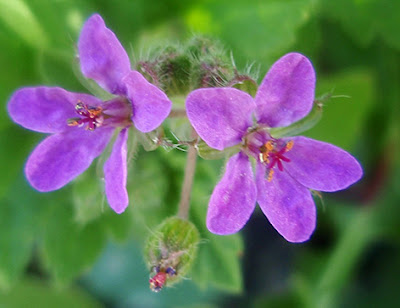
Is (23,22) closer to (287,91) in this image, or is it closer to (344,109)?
(287,91)

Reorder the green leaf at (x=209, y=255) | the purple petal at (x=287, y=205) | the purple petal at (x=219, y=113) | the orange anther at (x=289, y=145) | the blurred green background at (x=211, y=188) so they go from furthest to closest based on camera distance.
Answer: the blurred green background at (x=211, y=188)
the green leaf at (x=209, y=255)
the orange anther at (x=289, y=145)
the purple petal at (x=287, y=205)
the purple petal at (x=219, y=113)

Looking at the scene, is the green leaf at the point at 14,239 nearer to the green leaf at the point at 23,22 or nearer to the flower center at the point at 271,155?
the green leaf at the point at 23,22

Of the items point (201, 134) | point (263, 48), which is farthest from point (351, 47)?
point (201, 134)

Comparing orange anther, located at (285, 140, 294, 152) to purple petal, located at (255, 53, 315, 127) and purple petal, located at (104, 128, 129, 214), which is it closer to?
purple petal, located at (255, 53, 315, 127)

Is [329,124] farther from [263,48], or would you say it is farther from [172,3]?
[172,3]

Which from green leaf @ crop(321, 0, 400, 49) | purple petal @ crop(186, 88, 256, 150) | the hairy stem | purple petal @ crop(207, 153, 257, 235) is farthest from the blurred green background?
purple petal @ crop(186, 88, 256, 150)

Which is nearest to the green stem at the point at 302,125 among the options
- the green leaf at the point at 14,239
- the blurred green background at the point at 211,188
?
the blurred green background at the point at 211,188
